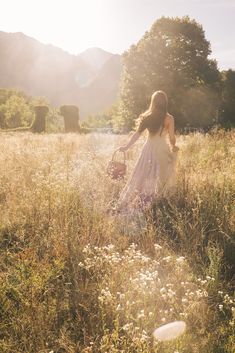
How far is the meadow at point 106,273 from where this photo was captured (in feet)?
9.23

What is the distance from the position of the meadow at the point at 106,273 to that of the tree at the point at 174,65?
22.1 meters

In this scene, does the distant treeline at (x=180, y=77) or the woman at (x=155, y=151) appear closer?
the woman at (x=155, y=151)

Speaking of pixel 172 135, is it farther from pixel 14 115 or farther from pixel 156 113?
pixel 14 115

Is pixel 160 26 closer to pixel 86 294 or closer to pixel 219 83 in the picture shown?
pixel 219 83

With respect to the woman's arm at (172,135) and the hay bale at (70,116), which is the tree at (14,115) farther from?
the woman's arm at (172,135)

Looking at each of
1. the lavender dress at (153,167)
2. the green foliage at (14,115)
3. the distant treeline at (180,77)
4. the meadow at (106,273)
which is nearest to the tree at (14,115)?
the green foliage at (14,115)

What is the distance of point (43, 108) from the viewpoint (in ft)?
90.9

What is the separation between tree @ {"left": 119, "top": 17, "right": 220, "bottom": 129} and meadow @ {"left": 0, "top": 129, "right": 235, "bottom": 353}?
22.1 metres

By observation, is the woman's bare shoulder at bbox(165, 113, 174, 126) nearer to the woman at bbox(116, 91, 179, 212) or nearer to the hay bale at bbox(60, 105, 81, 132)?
the woman at bbox(116, 91, 179, 212)

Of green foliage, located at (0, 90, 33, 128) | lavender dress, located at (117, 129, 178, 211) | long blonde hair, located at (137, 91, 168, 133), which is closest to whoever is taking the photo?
long blonde hair, located at (137, 91, 168, 133)

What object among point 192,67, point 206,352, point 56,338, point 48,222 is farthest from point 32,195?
point 192,67

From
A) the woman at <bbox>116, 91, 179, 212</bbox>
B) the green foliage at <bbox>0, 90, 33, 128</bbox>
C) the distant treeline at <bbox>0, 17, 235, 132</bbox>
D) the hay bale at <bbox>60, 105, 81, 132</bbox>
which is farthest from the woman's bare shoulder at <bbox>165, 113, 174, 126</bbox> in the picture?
the green foliage at <bbox>0, 90, 33, 128</bbox>

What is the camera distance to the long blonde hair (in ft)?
20.8

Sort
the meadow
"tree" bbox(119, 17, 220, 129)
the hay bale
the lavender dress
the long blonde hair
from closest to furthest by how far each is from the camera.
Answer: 1. the meadow
2. the long blonde hair
3. the lavender dress
4. "tree" bbox(119, 17, 220, 129)
5. the hay bale
